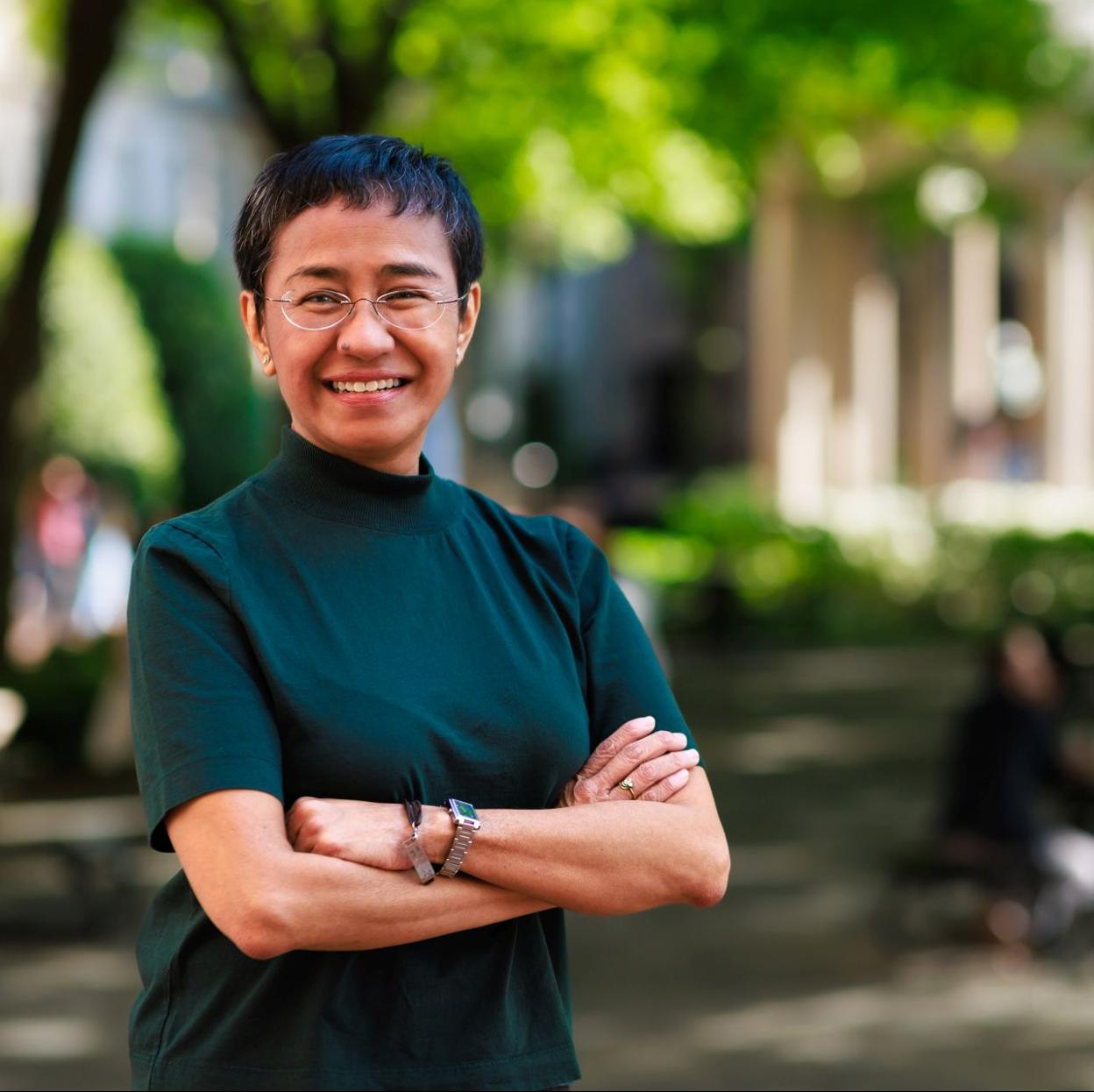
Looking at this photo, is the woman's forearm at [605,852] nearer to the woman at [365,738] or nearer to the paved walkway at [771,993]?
the woman at [365,738]

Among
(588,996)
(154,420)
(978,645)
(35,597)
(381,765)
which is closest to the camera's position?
(381,765)

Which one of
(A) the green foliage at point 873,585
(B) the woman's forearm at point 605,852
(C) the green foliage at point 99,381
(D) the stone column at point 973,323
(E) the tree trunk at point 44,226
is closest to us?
(B) the woman's forearm at point 605,852

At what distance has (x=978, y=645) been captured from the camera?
19.2 m

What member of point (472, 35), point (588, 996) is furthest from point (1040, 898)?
point (472, 35)

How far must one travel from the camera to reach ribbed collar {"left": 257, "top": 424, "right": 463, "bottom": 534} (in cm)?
234

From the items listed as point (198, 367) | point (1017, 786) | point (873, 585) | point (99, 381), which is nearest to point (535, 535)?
point (1017, 786)

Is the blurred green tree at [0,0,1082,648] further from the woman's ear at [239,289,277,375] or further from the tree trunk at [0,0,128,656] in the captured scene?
the woman's ear at [239,289,277,375]

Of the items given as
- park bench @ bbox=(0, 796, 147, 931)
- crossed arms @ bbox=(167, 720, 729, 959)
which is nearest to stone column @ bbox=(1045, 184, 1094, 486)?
park bench @ bbox=(0, 796, 147, 931)

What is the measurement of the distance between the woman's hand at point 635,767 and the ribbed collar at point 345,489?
368mm

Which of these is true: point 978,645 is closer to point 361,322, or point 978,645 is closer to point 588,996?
point 588,996

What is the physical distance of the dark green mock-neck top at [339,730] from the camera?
2.20 m

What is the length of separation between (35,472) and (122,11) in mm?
14673

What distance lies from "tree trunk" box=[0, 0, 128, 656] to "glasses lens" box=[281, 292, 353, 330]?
848 centimetres

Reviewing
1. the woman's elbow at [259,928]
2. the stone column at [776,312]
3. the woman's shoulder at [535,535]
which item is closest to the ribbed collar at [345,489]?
the woman's shoulder at [535,535]
